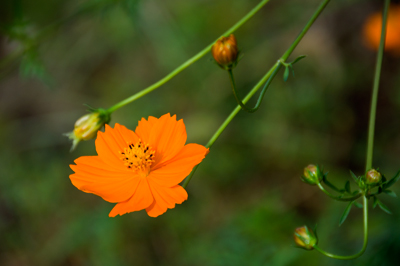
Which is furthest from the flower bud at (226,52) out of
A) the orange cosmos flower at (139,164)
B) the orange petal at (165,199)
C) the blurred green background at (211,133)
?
the blurred green background at (211,133)

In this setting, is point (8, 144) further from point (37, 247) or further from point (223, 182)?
point (223, 182)

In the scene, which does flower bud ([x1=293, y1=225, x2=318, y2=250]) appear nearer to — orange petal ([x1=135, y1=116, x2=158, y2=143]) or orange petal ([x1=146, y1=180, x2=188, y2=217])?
orange petal ([x1=146, y1=180, x2=188, y2=217])

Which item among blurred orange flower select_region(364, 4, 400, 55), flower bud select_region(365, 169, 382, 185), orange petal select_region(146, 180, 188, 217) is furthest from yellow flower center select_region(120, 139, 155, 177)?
blurred orange flower select_region(364, 4, 400, 55)

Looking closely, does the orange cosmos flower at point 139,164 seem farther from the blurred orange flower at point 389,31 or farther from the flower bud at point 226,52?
the blurred orange flower at point 389,31

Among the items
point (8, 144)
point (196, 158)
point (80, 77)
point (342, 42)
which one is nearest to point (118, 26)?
point (80, 77)

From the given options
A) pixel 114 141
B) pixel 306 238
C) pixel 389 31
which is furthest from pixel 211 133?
pixel 306 238

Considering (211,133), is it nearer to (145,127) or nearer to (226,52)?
(145,127)
